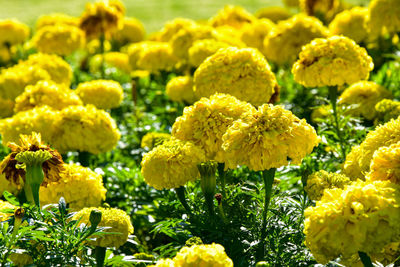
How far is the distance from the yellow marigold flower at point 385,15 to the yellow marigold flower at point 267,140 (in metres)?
2.42

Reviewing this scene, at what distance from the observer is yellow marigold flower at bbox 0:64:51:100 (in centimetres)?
414

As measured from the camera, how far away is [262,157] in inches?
78.8

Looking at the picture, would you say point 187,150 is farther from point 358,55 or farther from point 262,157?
point 358,55

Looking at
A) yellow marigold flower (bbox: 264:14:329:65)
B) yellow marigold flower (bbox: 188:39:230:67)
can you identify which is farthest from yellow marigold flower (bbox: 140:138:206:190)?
yellow marigold flower (bbox: 264:14:329:65)

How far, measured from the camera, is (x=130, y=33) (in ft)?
24.1

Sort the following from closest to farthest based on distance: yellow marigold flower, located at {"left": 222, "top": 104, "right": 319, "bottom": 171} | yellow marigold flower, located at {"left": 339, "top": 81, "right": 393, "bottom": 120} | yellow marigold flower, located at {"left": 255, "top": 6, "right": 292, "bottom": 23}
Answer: yellow marigold flower, located at {"left": 222, "top": 104, "right": 319, "bottom": 171} → yellow marigold flower, located at {"left": 339, "top": 81, "right": 393, "bottom": 120} → yellow marigold flower, located at {"left": 255, "top": 6, "right": 292, "bottom": 23}

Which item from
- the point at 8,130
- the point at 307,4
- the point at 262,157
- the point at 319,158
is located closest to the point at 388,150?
the point at 262,157

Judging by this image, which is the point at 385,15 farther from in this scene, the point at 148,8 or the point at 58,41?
the point at 148,8

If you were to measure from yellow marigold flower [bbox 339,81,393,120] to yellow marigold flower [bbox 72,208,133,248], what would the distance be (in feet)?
5.78

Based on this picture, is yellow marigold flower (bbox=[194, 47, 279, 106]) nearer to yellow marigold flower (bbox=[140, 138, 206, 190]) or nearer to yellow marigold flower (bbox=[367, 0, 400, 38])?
yellow marigold flower (bbox=[140, 138, 206, 190])

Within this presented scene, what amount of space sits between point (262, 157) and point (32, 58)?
3223 mm

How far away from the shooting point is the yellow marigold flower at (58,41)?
5.50m

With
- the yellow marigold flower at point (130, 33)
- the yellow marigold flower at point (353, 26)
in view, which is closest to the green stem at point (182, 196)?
the yellow marigold flower at point (353, 26)

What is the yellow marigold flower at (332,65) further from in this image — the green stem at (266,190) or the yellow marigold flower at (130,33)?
the yellow marigold flower at (130,33)
